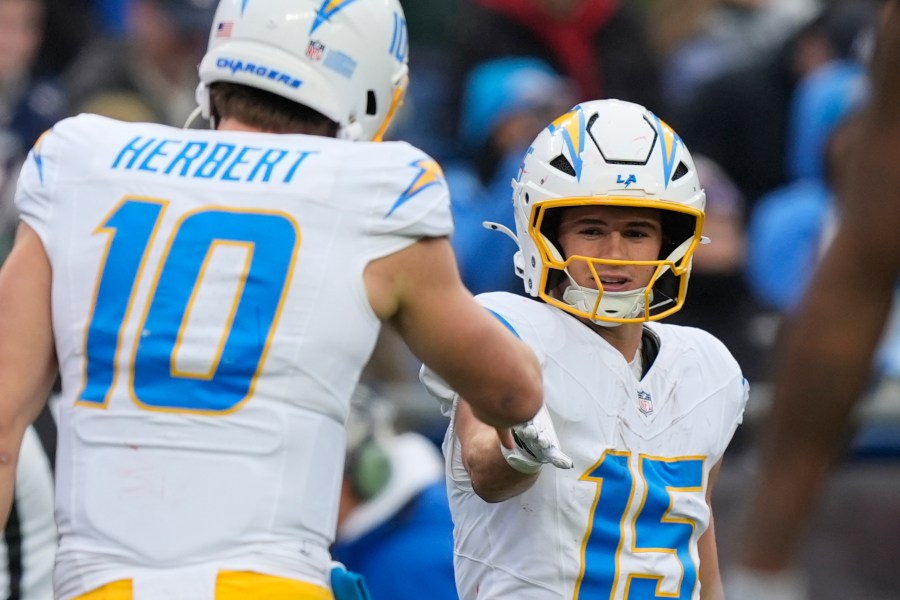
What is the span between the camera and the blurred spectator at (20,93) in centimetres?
769

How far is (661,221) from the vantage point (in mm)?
3773

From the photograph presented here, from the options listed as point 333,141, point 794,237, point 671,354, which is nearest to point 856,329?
point 671,354

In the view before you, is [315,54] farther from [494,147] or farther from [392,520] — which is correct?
[494,147]

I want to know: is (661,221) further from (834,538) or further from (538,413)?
(834,538)

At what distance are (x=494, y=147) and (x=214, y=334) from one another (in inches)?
199

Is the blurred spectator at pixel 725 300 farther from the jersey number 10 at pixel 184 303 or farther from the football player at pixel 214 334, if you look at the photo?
the jersey number 10 at pixel 184 303

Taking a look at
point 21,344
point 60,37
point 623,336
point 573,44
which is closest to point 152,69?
point 60,37

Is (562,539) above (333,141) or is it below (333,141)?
below

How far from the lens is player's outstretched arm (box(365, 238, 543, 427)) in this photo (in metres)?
3.04

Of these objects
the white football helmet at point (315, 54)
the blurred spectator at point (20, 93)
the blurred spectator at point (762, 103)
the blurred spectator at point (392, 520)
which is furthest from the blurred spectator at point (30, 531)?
the blurred spectator at point (762, 103)

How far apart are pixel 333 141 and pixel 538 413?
62 centimetres

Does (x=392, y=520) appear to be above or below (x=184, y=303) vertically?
below

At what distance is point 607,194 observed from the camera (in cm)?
362

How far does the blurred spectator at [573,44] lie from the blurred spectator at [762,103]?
33 centimetres
